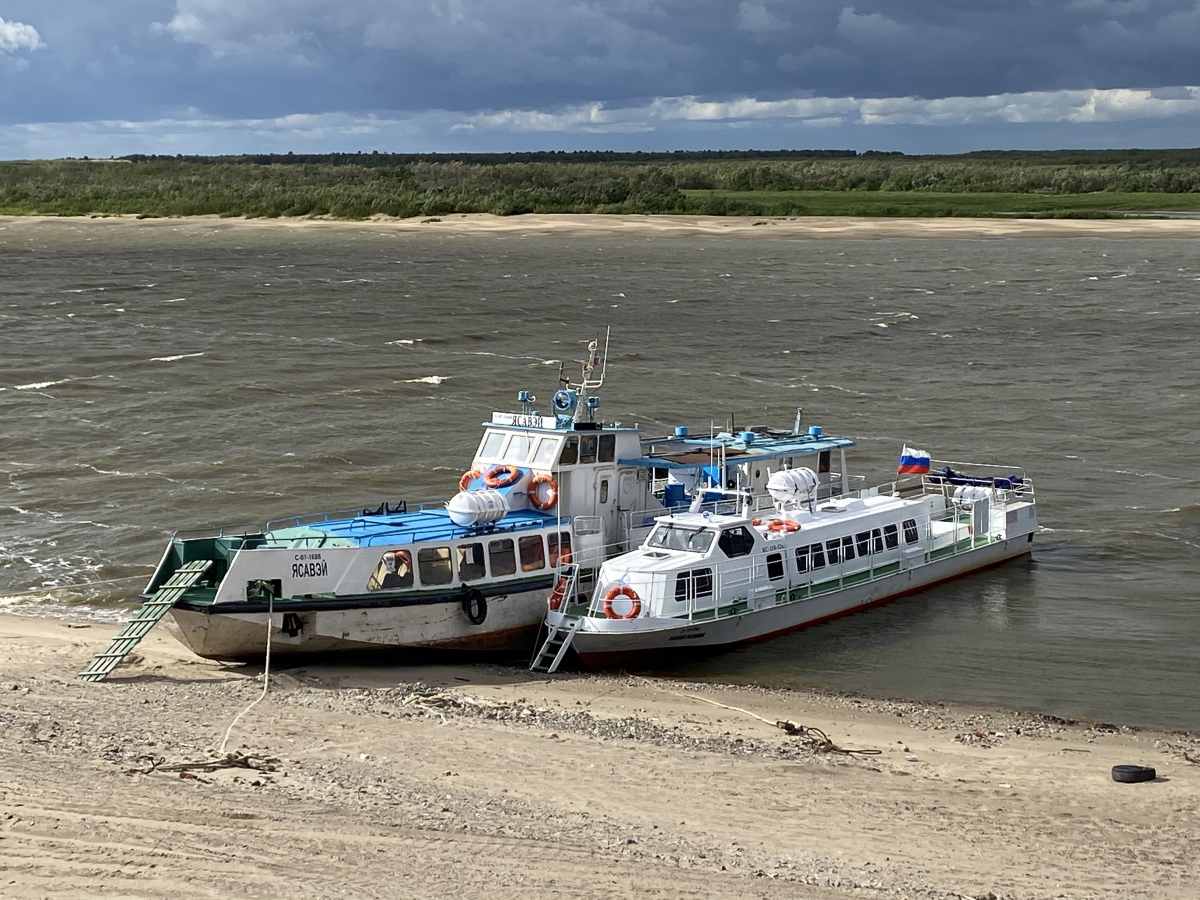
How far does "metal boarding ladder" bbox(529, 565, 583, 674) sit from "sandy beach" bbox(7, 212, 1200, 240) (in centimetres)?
11557

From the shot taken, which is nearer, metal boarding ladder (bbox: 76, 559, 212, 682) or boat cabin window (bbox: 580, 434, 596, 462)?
metal boarding ladder (bbox: 76, 559, 212, 682)

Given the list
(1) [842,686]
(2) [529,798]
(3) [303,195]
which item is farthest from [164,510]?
(3) [303,195]

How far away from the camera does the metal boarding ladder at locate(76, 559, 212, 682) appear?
72.3 ft

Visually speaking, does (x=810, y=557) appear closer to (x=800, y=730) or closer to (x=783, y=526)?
(x=783, y=526)

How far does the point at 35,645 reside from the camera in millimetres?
24328

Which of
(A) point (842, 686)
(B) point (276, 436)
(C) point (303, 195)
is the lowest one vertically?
(A) point (842, 686)

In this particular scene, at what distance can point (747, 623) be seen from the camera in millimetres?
27266

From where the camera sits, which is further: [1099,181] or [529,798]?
[1099,181]

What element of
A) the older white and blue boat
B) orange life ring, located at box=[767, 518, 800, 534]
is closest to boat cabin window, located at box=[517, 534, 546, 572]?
the older white and blue boat

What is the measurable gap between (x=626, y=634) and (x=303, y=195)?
155194 millimetres

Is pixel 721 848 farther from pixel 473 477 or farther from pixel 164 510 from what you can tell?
pixel 164 510

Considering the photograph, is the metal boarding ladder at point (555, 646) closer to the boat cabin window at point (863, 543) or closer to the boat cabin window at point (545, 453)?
the boat cabin window at point (545, 453)

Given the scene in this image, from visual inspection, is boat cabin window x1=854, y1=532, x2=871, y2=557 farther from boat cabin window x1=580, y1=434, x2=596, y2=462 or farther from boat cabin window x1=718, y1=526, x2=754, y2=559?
boat cabin window x1=580, y1=434, x2=596, y2=462

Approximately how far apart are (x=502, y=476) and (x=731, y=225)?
124285 mm
